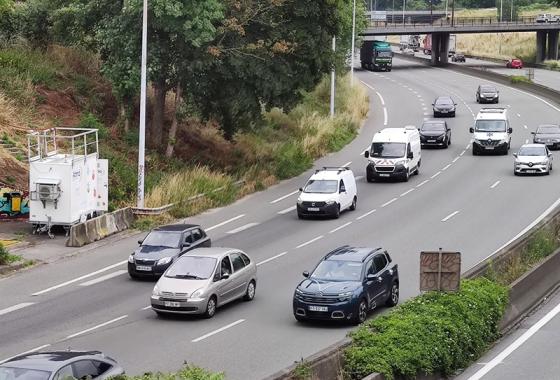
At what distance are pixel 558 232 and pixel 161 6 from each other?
1751 centimetres

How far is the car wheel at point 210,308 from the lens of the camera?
2647 centimetres

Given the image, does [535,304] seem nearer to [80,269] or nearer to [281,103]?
[80,269]

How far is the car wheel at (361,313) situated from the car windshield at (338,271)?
25.1 inches

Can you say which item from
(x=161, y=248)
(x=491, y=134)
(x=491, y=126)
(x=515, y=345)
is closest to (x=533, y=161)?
(x=491, y=134)

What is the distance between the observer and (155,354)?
75.2 feet

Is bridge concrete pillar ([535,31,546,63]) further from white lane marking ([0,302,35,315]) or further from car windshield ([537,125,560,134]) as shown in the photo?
white lane marking ([0,302,35,315])

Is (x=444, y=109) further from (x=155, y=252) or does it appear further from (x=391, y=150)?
(x=155, y=252)

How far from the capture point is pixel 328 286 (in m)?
25.7

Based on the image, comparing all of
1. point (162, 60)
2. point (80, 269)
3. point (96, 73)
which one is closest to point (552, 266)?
point (80, 269)

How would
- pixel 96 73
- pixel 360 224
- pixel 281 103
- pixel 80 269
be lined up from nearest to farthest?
pixel 80 269, pixel 360 224, pixel 281 103, pixel 96 73

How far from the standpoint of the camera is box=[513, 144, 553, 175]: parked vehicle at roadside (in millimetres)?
50525

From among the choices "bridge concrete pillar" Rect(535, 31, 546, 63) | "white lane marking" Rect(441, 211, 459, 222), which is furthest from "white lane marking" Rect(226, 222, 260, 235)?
"bridge concrete pillar" Rect(535, 31, 546, 63)

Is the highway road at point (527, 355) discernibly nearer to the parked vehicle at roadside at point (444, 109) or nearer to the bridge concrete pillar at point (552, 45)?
the parked vehicle at roadside at point (444, 109)

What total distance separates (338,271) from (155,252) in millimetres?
6838
